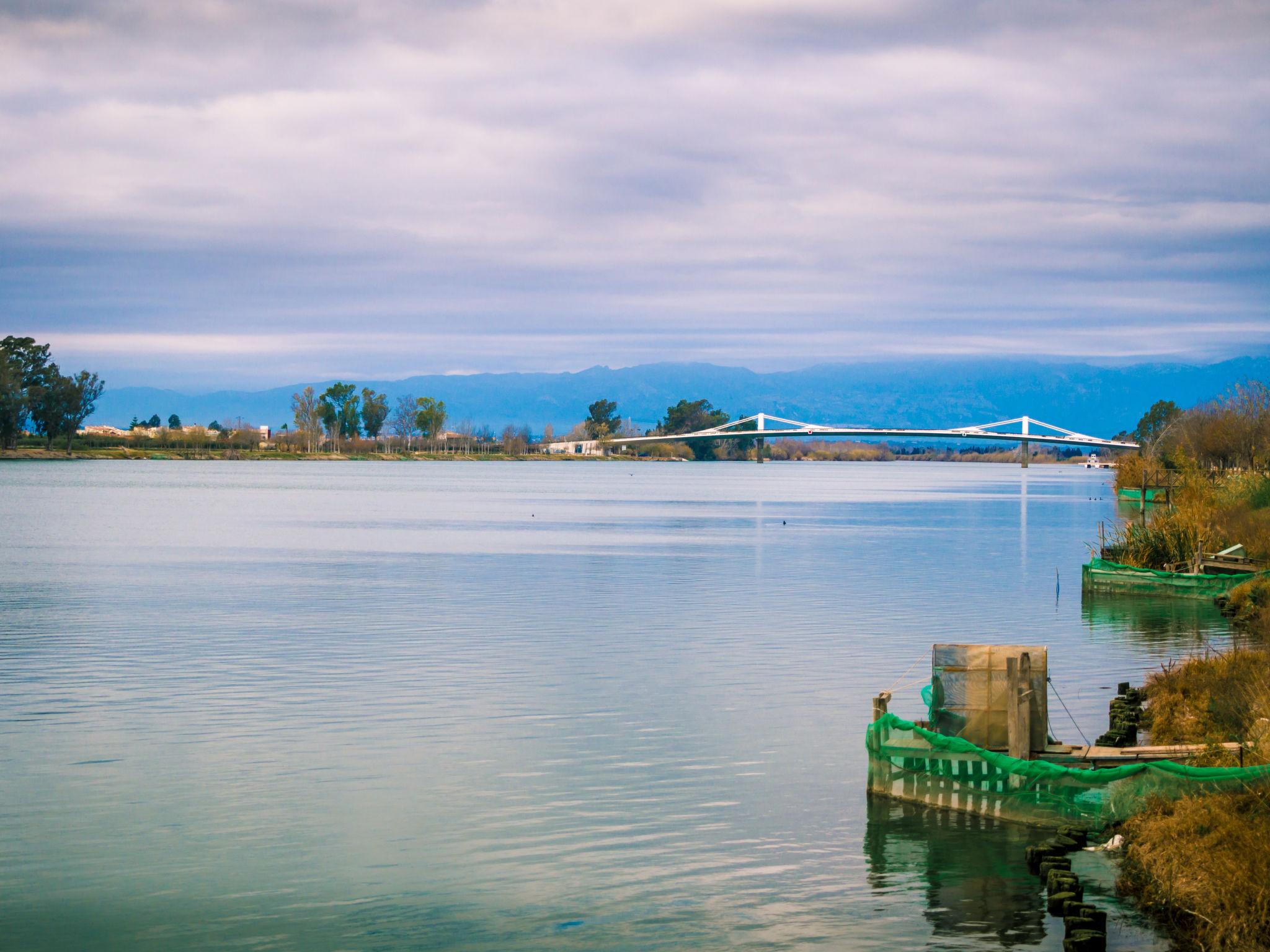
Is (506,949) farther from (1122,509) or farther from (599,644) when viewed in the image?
(1122,509)

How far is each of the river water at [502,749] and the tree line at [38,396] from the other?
146 meters

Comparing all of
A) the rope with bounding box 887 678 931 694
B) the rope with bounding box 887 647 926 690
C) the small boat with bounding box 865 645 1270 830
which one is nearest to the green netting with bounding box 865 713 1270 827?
the small boat with bounding box 865 645 1270 830

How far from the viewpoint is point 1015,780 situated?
1245 centimetres

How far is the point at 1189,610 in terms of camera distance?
3012 centimetres

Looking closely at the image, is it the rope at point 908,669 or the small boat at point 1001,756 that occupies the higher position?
the small boat at point 1001,756

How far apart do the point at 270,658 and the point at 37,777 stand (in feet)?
26.6

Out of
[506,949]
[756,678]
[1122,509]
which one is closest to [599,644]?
[756,678]

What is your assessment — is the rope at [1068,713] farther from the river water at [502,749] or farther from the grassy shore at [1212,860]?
the grassy shore at [1212,860]

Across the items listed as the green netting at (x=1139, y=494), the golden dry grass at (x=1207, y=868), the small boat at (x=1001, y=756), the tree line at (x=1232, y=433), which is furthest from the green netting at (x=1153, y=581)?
the green netting at (x=1139, y=494)

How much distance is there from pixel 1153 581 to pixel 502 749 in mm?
21718

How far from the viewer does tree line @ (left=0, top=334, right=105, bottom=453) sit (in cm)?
17425

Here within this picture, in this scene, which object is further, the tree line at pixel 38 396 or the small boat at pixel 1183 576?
the tree line at pixel 38 396

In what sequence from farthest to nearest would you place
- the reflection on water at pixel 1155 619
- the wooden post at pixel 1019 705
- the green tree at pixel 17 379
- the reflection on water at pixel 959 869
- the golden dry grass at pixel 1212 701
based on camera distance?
1. the green tree at pixel 17 379
2. the reflection on water at pixel 1155 619
3. the golden dry grass at pixel 1212 701
4. the wooden post at pixel 1019 705
5. the reflection on water at pixel 959 869

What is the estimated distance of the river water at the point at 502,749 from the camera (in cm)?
1055
